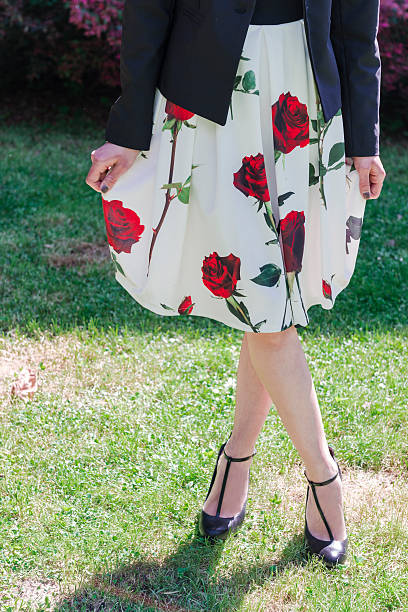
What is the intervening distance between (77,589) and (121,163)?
106 cm

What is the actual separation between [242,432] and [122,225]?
0.68 metres

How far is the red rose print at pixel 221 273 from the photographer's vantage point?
1737mm

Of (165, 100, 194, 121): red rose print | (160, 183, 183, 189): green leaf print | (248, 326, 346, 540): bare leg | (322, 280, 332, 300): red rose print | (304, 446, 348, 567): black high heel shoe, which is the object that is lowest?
(304, 446, 348, 567): black high heel shoe

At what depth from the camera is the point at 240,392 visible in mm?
2092

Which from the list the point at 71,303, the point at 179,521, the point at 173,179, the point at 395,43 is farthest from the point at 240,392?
the point at 395,43

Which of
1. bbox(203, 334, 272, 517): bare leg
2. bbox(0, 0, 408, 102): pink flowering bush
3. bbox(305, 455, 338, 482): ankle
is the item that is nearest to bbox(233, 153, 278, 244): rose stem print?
bbox(203, 334, 272, 517): bare leg

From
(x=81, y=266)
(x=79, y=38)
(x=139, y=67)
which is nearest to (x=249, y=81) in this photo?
(x=139, y=67)

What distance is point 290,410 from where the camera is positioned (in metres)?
1.88

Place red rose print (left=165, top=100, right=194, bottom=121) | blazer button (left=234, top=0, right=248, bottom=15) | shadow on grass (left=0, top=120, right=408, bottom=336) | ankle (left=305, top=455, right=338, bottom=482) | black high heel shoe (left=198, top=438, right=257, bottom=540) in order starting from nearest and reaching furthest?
blazer button (left=234, top=0, right=248, bottom=15)
red rose print (left=165, top=100, right=194, bottom=121)
ankle (left=305, top=455, right=338, bottom=482)
black high heel shoe (left=198, top=438, right=257, bottom=540)
shadow on grass (left=0, top=120, right=408, bottom=336)

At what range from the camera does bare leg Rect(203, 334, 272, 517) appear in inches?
81.2

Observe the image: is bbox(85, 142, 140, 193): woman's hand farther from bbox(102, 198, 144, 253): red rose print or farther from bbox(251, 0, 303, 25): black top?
bbox(251, 0, 303, 25): black top

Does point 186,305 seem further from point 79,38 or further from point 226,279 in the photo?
point 79,38

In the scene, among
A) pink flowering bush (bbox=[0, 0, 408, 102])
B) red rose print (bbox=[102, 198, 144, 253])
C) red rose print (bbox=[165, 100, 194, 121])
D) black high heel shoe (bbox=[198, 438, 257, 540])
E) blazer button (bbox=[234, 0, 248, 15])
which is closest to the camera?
blazer button (bbox=[234, 0, 248, 15])

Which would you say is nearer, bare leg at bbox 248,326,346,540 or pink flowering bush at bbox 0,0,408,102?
bare leg at bbox 248,326,346,540
